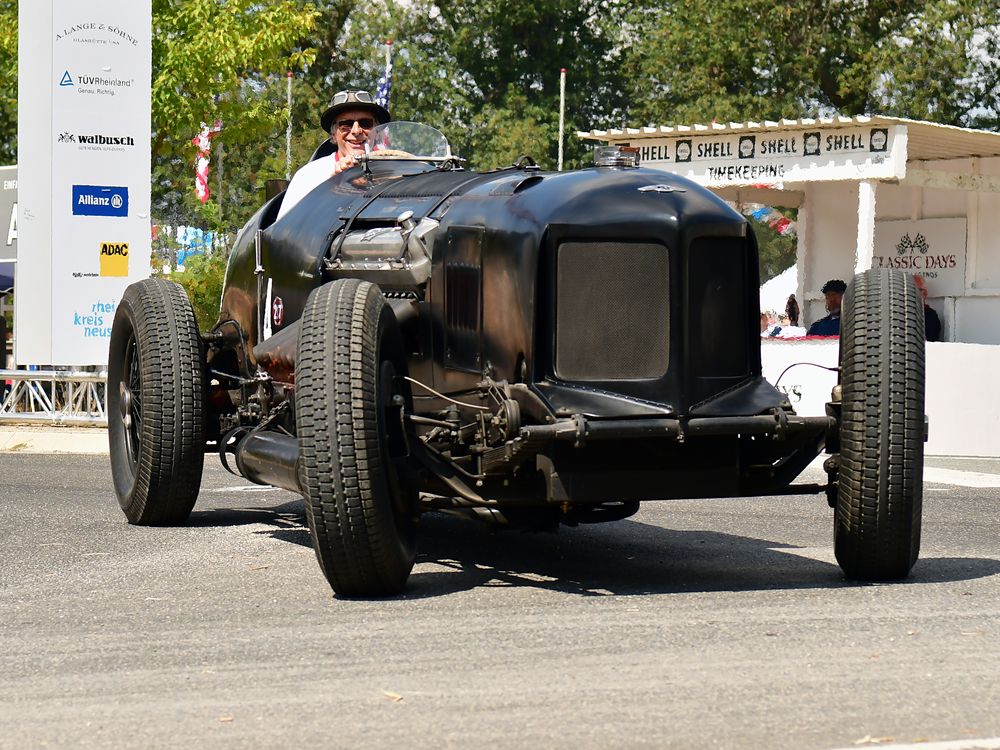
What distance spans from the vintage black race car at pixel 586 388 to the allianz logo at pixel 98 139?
8.91 m

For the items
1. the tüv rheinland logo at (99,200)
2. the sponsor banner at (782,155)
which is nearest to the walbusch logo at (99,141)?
the tüv rheinland logo at (99,200)

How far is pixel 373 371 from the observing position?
20.7 feet

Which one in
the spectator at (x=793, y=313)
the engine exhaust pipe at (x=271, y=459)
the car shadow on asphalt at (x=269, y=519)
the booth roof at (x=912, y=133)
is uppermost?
the booth roof at (x=912, y=133)

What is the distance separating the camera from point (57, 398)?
53.9ft

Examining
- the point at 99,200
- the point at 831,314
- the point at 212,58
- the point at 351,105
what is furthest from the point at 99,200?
the point at 212,58

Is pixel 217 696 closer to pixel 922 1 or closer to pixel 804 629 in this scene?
pixel 804 629

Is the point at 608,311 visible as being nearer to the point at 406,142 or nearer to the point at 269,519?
the point at 406,142

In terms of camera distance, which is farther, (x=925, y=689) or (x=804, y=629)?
(x=804, y=629)

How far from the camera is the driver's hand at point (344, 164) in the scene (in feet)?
29.0

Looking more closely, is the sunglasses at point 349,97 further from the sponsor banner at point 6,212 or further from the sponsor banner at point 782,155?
the sponsor banner at point 6,212

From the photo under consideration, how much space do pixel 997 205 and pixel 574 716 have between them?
50.9ft

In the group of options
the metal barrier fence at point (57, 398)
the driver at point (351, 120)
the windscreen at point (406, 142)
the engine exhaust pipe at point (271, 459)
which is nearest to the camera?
the engine exhaust pipe at point (271, 459)

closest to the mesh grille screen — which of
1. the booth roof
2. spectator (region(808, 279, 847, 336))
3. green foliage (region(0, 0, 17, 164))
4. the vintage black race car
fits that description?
the vintage black race car

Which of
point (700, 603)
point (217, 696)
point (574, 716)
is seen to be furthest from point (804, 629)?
point (217, 696)
